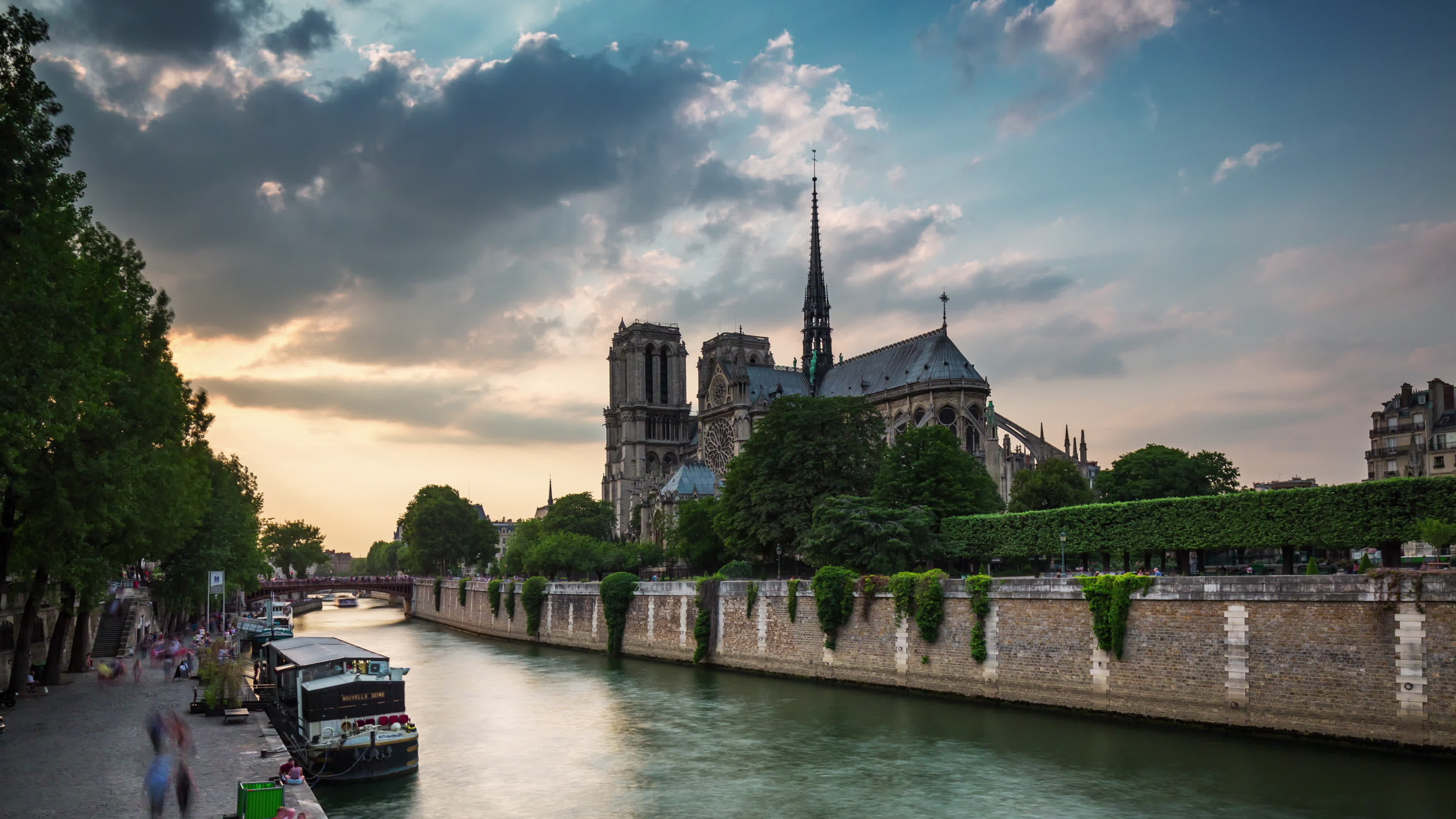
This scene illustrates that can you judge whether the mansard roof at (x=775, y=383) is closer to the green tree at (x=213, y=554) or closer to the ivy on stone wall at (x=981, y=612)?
the green tree at (x=213, y=554)

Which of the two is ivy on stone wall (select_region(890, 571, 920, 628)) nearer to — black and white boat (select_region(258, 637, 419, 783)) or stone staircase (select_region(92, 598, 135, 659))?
black and white boat (select_region(258, 637, 419, 783))

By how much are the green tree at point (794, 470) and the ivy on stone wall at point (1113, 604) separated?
22869 mm

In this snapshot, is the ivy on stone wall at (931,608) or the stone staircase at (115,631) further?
the stone staircase at (115,631)

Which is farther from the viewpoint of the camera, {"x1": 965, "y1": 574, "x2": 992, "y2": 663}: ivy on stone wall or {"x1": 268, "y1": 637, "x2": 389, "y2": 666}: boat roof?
{"x1": 965, "y1": 574, "x2": 992, "y2": 663}: ivy on stone wall

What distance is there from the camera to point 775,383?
11081 cm

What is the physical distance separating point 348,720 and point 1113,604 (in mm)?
18515

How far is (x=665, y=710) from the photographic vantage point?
113 feet

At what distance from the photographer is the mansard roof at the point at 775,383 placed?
107 metres

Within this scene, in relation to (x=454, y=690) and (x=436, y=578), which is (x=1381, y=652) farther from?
(x=436, y=578)

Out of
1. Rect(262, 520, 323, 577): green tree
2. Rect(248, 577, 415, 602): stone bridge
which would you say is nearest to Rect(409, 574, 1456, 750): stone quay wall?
Rect(248, 577, 415, 602): stone bridge

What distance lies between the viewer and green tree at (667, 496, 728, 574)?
67.0 meters

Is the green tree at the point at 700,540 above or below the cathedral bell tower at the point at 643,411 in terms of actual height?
below

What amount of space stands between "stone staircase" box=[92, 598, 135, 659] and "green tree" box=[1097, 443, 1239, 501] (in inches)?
1880

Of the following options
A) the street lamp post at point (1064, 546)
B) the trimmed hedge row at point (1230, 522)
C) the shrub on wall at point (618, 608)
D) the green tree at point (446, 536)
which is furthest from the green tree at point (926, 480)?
the green tree at point (446, 536)
